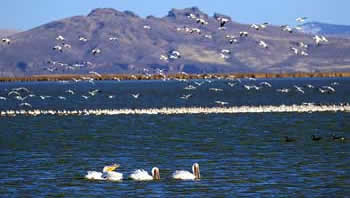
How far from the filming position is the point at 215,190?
30250 mm

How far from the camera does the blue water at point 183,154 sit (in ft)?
101

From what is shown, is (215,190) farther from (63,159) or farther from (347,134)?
(347,134)

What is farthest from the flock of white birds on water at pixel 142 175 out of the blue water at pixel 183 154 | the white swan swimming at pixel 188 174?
the blue water at pixel 183 154

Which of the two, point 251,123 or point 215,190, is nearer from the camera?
point 215,190

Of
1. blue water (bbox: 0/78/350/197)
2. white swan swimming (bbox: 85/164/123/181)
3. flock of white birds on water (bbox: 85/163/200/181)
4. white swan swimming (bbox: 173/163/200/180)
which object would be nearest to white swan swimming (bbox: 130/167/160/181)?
flock of white birds on water (bbox: 85/163/200/181)

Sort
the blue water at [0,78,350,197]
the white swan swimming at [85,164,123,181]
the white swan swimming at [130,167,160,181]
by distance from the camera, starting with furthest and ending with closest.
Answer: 1. the white swan swimming at [85,164,123,181]
2. the white swan swimming at [130,167,160,181]
3. the blue water at [0,78,350,197]

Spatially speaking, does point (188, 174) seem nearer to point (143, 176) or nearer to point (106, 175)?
point (143, 176)

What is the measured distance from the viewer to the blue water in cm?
3070

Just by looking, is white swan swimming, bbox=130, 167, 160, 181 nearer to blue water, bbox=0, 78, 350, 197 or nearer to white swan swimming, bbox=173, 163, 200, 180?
blue water, bbox=0, 78, 350, 197

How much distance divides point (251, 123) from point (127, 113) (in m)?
14.7

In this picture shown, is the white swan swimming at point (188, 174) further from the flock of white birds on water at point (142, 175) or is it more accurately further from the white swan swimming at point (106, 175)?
the white swan swimming at point (106, 175)

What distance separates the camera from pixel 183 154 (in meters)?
40.6

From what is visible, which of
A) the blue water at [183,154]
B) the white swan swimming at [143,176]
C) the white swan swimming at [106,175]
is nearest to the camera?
the blue water at [183,154]

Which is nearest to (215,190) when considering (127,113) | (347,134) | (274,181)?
(274,181)
